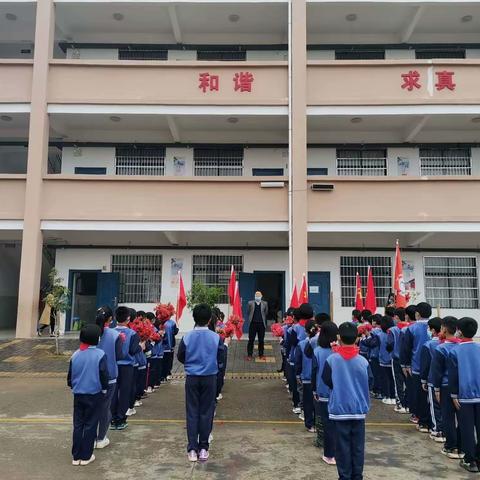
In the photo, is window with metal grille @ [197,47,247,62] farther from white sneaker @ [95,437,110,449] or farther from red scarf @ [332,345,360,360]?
red scarf @ [332,345,360,360]

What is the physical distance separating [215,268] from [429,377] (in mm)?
11270

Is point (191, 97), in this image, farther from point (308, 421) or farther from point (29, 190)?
point (308, 421)

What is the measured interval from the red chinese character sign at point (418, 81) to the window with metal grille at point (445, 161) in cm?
260

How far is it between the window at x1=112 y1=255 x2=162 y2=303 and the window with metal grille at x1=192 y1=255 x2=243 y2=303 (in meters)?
1.32

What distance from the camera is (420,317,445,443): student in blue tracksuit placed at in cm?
587

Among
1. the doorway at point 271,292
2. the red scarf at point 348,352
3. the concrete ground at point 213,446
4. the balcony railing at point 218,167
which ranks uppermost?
the balcony railing at point 218,167

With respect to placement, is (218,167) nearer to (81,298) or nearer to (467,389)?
(81,298)

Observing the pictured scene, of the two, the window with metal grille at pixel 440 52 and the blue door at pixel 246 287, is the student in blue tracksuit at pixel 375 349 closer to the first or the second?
the blue door at pixel 246 287

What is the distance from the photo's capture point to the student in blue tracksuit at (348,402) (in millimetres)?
4418

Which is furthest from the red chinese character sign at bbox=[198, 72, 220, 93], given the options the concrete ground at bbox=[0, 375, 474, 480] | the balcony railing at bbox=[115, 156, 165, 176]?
the concrete ground at bbox=[0, 375, 474, 480]

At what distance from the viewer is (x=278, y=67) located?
14.6 metres

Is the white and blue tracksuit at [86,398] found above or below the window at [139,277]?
below

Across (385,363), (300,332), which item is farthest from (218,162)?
(385,363)

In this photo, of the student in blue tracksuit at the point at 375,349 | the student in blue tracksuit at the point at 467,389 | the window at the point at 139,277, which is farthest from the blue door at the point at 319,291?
the student in blue tracksuit at the point at 467,389
